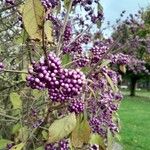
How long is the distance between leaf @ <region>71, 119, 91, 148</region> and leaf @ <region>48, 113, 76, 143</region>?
2 centimetres

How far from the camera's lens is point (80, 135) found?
181cm

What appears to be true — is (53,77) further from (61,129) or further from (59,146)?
(59,146)

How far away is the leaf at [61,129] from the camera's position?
5.79ft

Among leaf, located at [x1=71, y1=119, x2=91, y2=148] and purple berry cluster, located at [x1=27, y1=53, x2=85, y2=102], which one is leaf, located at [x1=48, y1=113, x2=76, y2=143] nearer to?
leaf, located at [x1=71, y1=119, x2=91, y2=148]

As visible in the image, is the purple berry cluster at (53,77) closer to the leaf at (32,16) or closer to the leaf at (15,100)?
the leaf at (32,16)

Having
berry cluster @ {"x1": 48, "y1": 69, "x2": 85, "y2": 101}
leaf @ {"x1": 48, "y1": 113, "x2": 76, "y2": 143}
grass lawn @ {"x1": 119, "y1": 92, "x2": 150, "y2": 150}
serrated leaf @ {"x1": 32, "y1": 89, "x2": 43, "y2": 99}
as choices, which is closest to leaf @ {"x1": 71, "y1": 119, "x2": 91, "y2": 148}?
leaf @ {"x1": 48, "y1": 113, "x2": 76, "y2": 143}

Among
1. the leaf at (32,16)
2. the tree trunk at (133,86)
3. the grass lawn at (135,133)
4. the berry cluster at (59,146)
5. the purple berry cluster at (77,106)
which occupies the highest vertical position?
the tree trunk at (133,86)

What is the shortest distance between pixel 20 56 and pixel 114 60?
83 centimetres

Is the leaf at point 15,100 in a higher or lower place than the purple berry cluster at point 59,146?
higher

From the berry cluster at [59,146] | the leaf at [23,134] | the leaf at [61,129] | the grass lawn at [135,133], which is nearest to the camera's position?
the leaf at [61,129]

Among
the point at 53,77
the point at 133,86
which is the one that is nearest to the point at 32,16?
the point at 53,77

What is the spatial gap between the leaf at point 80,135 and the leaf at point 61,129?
23 mm

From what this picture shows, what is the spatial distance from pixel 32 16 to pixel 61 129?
0.57 m

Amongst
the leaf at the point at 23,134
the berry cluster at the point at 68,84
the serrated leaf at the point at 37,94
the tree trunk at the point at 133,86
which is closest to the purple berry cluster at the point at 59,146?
the leaf at the point at 23,134
